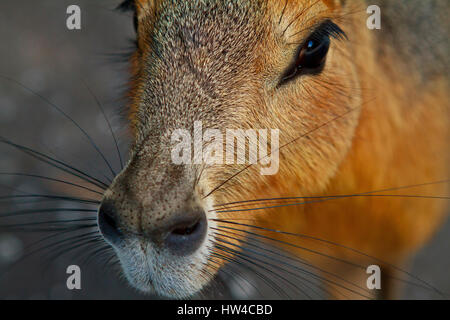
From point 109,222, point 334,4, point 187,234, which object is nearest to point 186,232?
point 187,234

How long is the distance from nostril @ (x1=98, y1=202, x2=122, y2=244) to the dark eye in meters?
0.95

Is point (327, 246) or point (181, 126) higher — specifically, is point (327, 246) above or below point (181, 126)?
below

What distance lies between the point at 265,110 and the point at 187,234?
71cm

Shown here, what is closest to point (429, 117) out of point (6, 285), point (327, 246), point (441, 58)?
point (441, 58)

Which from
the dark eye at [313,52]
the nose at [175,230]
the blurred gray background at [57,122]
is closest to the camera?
the nose at [175,230]

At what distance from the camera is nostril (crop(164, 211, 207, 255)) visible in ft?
5.80

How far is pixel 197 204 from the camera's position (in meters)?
1.83

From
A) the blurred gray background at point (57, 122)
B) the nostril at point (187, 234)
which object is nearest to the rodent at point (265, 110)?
the nostril at point (187, 234)

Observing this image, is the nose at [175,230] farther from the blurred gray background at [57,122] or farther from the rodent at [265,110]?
the blurred gray background at [57,122]

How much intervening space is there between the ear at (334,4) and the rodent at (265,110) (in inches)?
0.5

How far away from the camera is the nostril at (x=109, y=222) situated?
1815 mm

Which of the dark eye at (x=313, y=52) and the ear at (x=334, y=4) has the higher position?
the ear at (x=334, y=4)

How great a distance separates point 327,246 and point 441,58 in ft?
4.97
